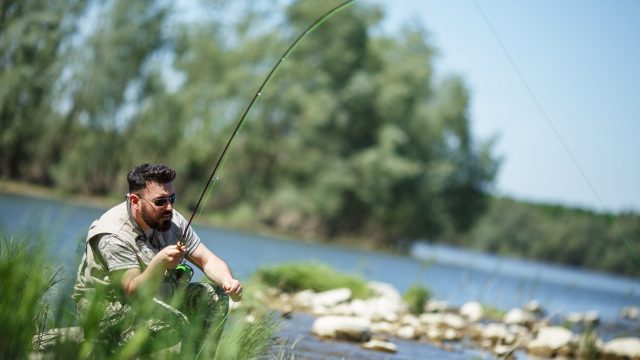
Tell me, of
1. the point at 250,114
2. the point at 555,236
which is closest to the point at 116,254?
the point at 250,114

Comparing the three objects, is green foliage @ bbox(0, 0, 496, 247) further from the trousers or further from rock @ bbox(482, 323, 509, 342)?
the trousers

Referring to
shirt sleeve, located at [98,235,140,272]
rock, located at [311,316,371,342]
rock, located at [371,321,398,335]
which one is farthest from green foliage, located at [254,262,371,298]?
shirt sleeve, located at [98,235,140,272]

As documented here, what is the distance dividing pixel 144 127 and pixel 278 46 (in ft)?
23.4

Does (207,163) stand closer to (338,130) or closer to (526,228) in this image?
(338,130)

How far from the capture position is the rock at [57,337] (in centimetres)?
309

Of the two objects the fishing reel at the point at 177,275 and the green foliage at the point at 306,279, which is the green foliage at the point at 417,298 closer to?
the green foliage at the point at 306,279

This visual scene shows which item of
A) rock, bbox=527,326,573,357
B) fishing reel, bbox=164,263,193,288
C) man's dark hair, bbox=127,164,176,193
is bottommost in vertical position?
rock, bbox=527,326,573,357

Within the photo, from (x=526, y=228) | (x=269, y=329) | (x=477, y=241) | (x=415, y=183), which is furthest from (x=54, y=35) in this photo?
(x=526, y=228)

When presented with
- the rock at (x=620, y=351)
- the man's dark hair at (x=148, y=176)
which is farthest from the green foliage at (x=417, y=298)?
the man's dark hair at (x=148, y=176)

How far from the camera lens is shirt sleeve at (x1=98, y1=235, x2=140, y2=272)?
3.85 m

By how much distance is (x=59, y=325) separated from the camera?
3262mm

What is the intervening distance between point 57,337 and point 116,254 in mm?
803

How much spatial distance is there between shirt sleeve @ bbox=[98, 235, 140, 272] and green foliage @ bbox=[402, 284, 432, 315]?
7906mm

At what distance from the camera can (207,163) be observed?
34.3 metres
